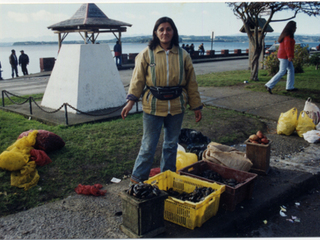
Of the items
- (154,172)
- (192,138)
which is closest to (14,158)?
(154,172)

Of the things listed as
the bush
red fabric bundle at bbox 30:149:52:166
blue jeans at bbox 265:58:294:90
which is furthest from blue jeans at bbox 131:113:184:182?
the bush

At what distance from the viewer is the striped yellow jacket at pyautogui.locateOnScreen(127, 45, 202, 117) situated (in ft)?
11.2

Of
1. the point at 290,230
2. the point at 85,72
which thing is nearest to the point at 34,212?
the point at 290,230

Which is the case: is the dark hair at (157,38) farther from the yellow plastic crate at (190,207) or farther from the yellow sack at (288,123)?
the yellow sack at (288,123)

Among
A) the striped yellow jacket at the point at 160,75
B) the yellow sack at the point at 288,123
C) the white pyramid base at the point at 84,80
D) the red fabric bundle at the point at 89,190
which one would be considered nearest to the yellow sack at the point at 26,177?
the red fabric bundle at the point at 89,190

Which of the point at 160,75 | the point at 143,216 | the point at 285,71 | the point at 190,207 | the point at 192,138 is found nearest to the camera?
the point at 143,216

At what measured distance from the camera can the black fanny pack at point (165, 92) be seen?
11.3 ft

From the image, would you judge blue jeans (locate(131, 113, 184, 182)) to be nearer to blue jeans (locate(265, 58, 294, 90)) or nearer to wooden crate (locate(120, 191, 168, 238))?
wooden crate (locate(120, 191, 168, 238))

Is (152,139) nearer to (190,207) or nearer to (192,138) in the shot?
(190,207)

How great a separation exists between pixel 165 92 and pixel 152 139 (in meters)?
0.58

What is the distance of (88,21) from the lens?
21.4 m

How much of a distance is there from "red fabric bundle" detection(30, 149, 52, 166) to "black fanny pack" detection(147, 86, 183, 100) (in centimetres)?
210

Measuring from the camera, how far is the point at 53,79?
27.8ft

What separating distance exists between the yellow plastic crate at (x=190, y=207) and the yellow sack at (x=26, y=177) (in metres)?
1.67
